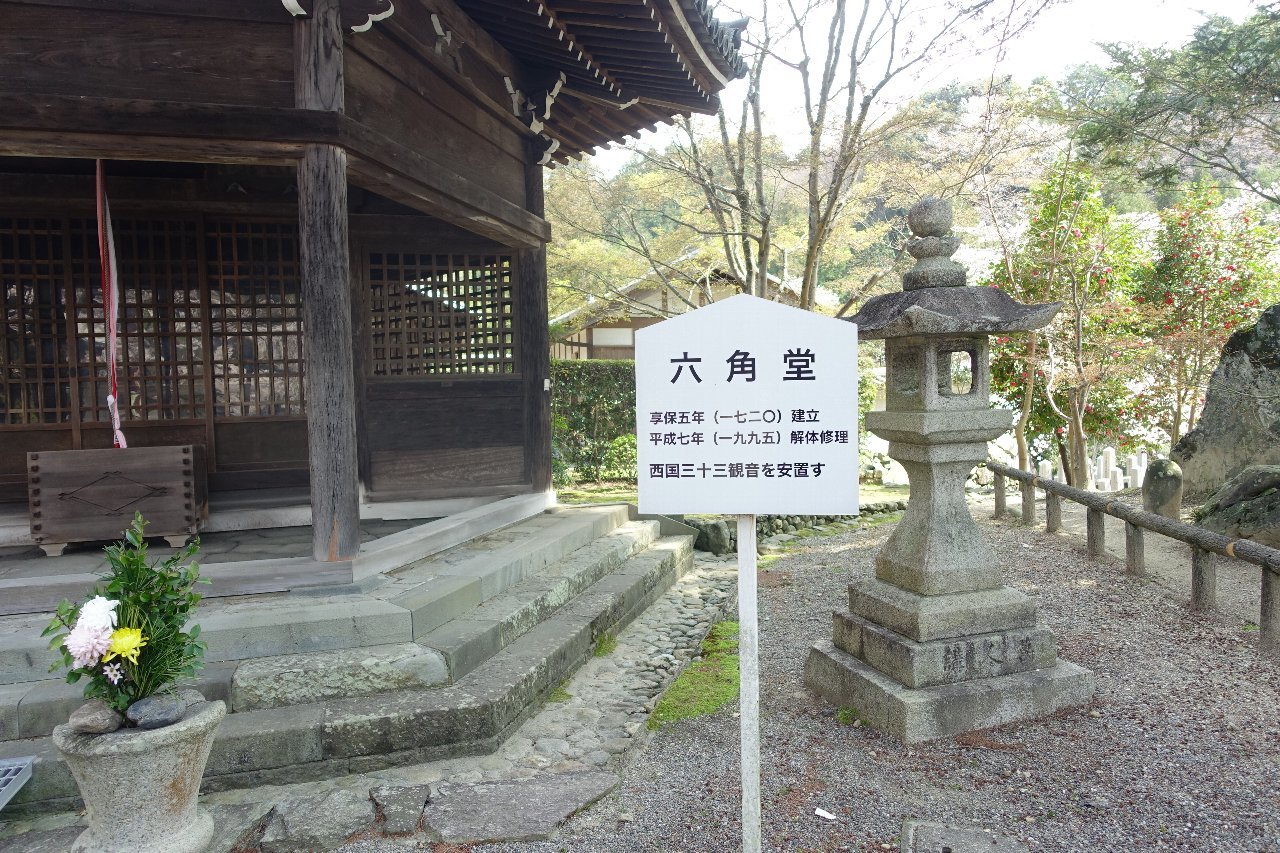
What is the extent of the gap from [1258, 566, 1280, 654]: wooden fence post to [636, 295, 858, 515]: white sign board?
3.80 metres

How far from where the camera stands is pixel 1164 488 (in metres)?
7.81

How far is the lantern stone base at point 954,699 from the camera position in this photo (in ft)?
12.6

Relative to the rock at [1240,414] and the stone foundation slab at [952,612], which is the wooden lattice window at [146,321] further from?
the rock at [1240,414]

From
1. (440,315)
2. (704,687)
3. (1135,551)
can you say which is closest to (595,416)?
(440,315)

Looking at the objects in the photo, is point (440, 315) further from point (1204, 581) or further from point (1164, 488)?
point (1164, 488)

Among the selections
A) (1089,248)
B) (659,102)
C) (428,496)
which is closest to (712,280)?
(1089,248)

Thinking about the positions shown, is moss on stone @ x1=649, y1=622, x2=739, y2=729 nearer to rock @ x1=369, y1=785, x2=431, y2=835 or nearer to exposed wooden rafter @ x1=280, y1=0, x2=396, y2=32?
rock @ x1=369, y1=785, x2=431, y2=835

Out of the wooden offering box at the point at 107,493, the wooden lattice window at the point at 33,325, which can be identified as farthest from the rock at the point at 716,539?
the wooden lattice window at the point at 33,325

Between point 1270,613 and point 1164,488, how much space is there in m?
3.34

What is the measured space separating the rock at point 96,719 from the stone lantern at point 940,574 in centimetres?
Answer: 338

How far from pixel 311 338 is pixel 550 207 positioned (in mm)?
10479

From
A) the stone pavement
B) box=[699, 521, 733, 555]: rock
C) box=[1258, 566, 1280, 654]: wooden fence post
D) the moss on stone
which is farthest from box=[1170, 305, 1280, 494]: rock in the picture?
the stone pavement

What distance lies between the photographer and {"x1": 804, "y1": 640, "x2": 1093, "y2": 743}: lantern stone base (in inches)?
152

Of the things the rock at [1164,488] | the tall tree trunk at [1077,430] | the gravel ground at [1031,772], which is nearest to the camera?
the gravel ground at [1031,772]
